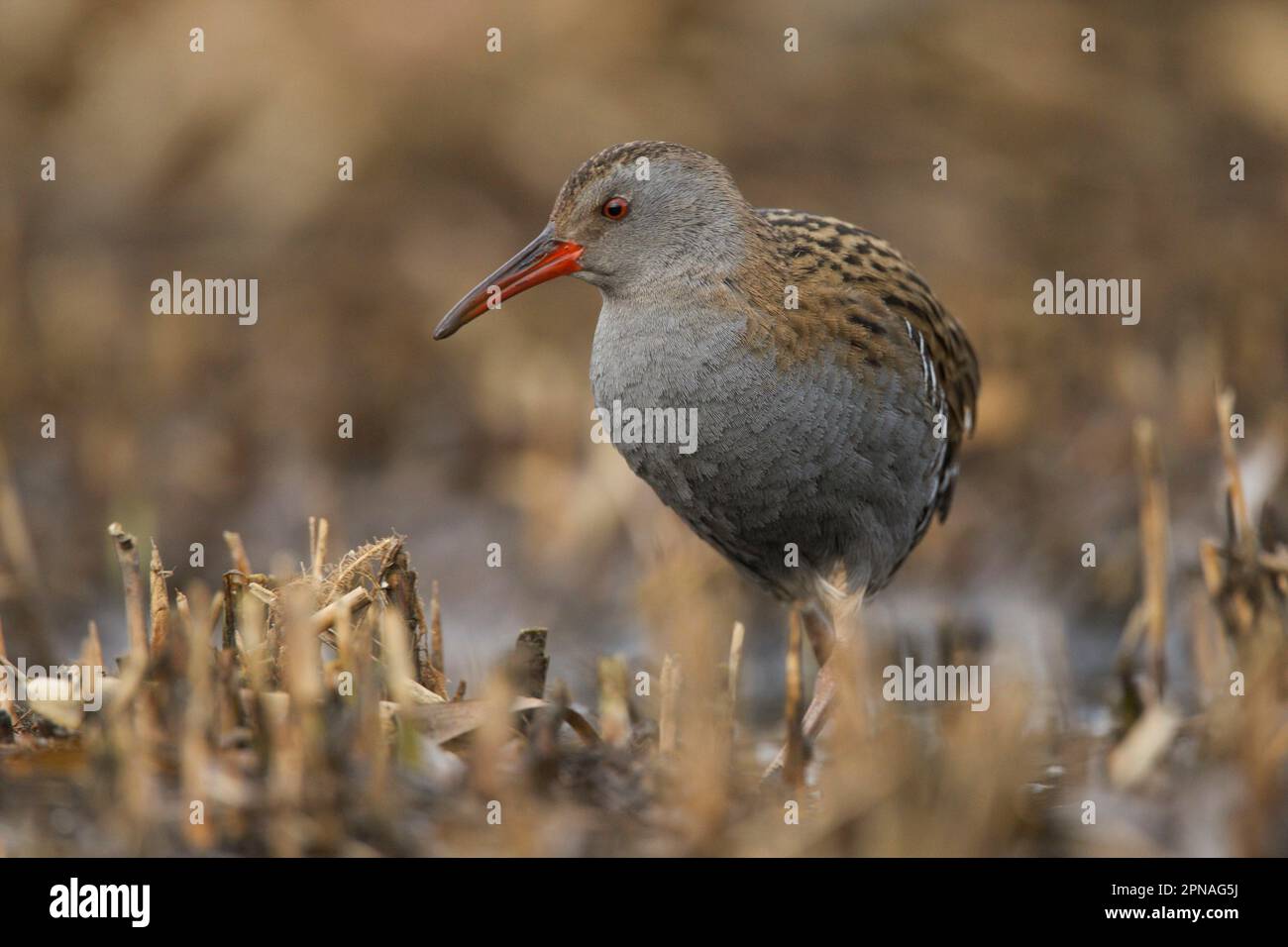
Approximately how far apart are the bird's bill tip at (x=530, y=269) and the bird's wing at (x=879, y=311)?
0.59 metres

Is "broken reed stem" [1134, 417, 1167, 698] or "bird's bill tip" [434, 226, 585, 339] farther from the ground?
"bird's bill tip" [434, 226, 585, 339]

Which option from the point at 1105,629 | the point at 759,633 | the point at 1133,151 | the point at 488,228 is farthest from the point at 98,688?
the point at 1133,151

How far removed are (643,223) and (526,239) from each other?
330 cm

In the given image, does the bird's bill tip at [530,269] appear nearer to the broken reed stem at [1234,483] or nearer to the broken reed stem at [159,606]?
the broken reed stem at [159,606]

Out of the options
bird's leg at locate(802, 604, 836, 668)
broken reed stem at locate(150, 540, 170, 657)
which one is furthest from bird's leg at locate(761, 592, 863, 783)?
broken reed stem at locate(150, 540, 170, 657)

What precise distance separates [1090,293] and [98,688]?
4777mm

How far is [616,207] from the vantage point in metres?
4.88

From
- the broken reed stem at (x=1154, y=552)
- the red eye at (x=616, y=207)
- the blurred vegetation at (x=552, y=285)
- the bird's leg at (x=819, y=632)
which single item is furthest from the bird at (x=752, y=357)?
the blurred vegetation at (x=552, y=285)

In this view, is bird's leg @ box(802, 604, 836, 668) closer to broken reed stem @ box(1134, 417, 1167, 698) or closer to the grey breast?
the grey breast

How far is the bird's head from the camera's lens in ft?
15.9

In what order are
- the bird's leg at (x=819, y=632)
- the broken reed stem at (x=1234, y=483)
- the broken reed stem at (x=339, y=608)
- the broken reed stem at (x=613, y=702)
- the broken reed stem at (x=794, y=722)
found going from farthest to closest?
the bird's leg at (x=819, y=632) → the broken reed stem at (x=1234, y=483) → the broken reed stem at (x=613, y=702) → the broken reed stem at (x=794, y=722) → the broken reed stem at (x=339, y=608)

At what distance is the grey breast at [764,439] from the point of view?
15.4 feet

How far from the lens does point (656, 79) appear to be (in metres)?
8.40

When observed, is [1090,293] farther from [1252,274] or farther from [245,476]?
[245,476]
